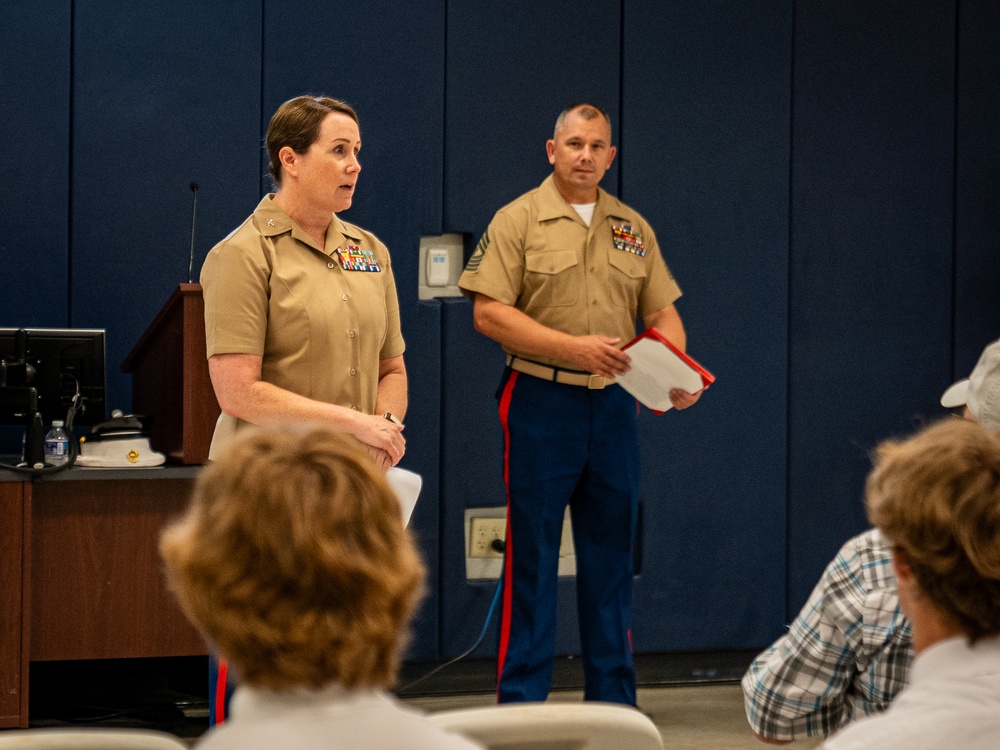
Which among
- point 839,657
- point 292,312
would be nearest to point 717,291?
point 292,312

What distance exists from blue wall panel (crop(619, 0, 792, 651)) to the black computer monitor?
1.87 m

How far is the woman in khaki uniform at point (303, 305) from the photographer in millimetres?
2754

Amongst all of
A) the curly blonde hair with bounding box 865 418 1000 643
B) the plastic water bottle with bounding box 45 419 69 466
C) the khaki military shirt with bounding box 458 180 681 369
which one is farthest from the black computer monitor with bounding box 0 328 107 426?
the curly blonde hair with bounding box 865 418 1000 643

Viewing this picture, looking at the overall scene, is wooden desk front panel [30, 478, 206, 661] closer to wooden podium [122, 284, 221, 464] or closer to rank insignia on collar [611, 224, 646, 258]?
wooden podium [122, 284, 221, 464]

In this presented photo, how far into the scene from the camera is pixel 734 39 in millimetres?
4477

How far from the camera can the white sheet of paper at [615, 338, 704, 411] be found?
336cm

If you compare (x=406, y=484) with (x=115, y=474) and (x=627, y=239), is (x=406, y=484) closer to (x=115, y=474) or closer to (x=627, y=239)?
(x=115, y=474)

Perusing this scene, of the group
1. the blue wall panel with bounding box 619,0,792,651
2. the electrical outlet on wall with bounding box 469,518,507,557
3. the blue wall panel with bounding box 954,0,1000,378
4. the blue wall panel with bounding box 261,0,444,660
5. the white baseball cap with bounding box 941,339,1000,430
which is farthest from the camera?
the blue wall panel with bounding box 954,0,1000,378

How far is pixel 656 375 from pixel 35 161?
2.09 m

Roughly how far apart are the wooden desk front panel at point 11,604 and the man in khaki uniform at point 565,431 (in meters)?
1.31

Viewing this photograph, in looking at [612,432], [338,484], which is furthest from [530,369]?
[338,484]

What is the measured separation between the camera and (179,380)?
11.3 feet

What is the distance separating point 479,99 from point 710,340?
118cm

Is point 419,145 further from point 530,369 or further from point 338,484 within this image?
point 338,484
